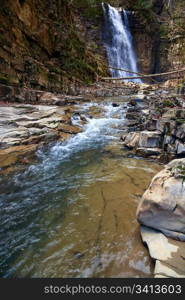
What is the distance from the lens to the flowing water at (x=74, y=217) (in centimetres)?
255

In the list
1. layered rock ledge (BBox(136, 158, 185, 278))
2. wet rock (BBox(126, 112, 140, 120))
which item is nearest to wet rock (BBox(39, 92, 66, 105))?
wet rock (BBox(126, 112, 140, 120))

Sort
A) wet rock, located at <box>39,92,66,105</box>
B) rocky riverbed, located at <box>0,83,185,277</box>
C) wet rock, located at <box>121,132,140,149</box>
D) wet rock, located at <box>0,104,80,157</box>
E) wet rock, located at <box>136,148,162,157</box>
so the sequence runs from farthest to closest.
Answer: wet rock, located at <box>39,92,66,105</box>
wet rock, located at <box>0,104,80,157</box>
wet rock, located at <box>121,132,140,149</box>
wet rock, located at <box>136,148,162,157</box>
rocky riverbed, located at <box>0,83,185,277</box>

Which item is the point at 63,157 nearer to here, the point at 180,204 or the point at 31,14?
the point at 180,204

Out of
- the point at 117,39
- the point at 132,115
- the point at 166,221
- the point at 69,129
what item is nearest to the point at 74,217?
the point at 166,221

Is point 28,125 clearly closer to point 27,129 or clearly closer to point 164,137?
point 27,129

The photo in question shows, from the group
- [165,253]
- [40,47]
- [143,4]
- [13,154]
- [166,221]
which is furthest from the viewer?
[143,4]

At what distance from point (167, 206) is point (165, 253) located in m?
0.61

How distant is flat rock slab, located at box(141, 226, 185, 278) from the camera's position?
7.23ft

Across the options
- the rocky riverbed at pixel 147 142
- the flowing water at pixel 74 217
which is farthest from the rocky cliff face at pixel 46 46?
the flowing water at pixel 74 217

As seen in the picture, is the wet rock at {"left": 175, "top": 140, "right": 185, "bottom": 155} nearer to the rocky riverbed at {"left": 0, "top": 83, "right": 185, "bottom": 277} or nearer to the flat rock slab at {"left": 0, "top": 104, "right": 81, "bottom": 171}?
the rocky riverbed at {"left": 0, "top": 83, "right": 185, "bottom": 277}

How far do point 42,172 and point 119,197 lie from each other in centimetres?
225

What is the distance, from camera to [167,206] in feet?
9.30

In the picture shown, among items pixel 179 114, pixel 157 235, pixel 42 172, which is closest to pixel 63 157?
pixel 42 172

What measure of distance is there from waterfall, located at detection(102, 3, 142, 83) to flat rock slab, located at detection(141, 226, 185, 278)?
2776 centimetres
